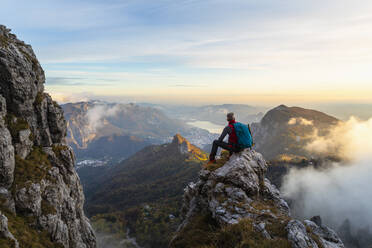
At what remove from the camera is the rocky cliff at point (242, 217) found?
388 inches

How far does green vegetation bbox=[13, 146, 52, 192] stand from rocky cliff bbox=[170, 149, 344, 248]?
20.6m

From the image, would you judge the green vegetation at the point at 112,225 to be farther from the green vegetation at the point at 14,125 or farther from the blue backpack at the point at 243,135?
the blue backpack at the point at 243,135

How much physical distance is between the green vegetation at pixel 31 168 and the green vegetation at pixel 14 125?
10.6ft

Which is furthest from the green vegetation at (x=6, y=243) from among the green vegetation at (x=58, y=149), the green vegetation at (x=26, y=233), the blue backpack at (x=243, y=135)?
the green vegetation at (x=58, y=149)

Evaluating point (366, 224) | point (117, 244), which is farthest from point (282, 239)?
point (366, 224)

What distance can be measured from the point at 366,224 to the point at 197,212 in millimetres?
Answer: 231830

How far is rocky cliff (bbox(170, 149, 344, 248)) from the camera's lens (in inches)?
388

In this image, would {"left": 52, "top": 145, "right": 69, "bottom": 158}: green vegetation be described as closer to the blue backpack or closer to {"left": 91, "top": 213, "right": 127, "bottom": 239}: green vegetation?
the blue backpack

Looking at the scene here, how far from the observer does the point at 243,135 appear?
17125mm

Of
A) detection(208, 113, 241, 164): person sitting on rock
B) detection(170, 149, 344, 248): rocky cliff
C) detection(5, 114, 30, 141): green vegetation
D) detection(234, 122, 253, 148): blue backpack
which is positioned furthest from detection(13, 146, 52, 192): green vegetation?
detection(234, 122, 253, 148): blue backpack

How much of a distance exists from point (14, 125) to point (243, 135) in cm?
3127

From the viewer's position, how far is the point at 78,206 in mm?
37406

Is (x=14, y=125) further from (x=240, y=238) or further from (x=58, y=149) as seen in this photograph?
(x=240, y=238)

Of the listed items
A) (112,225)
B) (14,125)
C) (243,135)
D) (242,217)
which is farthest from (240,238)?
(112,225)
